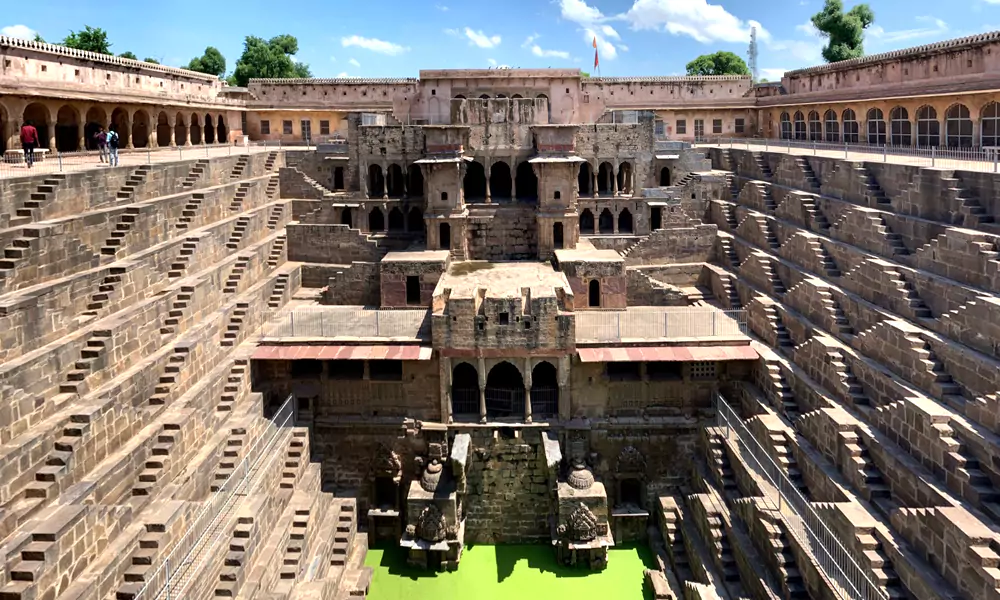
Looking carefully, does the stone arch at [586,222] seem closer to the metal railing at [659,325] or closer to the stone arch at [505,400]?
the metal railing at [659,325]

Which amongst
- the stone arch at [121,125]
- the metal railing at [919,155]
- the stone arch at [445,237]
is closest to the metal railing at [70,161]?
the stone arch at [121,125]

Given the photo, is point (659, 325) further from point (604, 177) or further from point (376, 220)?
point (376, 220)

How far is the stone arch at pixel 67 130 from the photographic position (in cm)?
Result: 3692

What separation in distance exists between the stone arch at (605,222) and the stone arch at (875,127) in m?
14.0

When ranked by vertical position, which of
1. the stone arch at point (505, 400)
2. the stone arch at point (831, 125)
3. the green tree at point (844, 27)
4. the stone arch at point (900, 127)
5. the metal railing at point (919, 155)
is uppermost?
the green tree at point (844, 27)

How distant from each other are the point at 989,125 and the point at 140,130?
41479 mm

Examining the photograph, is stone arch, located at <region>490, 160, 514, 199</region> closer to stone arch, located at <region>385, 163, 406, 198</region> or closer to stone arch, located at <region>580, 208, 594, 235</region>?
stone arch, located at <region>580, 208, 594, 235</region>

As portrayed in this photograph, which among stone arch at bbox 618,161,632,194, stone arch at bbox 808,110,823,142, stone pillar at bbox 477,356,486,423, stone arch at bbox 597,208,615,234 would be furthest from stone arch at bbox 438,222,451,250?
stone arch at bbox 808,110,823,142

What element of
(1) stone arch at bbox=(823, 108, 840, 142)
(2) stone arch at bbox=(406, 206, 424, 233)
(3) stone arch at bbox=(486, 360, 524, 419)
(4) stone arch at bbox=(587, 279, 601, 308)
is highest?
(1) stone arch at bbox=(823, 108, 840, 142)

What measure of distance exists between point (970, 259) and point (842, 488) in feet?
21.5

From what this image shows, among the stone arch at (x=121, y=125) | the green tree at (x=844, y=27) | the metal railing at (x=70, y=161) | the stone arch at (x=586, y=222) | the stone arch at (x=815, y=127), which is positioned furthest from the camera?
the green tree at (x=844, y=27)

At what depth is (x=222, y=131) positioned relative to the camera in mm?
49156

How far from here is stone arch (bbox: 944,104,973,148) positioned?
3222 cm

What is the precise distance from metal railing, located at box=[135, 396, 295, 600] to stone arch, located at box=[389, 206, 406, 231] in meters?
13.8
